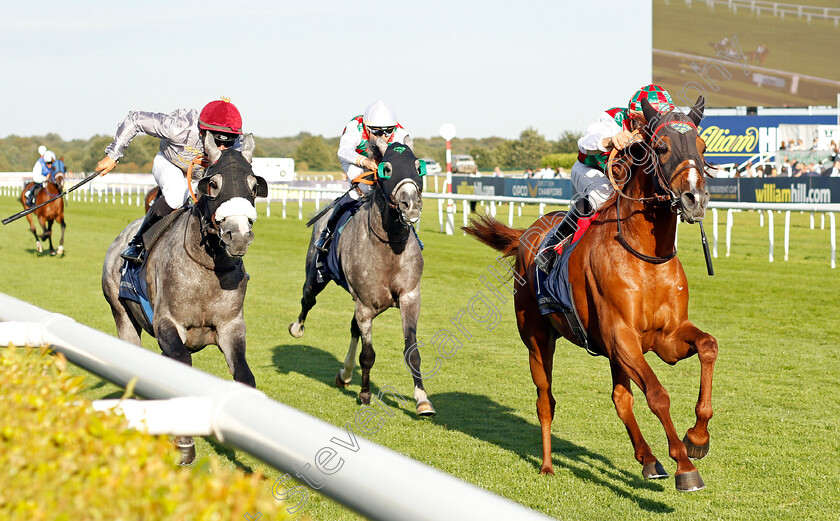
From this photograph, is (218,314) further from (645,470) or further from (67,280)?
(67,280)

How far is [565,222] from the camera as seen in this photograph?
496 cm

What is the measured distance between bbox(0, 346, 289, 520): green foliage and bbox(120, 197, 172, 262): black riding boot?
3.81 metres

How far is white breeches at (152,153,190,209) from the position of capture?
522cm

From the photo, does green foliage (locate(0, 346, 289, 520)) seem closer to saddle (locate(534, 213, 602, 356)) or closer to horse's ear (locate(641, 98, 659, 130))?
horse's ear (locate(641, 98, 659, 130))

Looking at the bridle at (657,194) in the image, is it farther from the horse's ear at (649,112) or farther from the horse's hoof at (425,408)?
the horse's hoof at (425,408)

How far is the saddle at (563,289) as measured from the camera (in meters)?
4.59

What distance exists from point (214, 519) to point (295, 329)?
22.8 feet

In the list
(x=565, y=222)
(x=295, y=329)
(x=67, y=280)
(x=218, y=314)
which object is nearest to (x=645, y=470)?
(x=565, y=222)

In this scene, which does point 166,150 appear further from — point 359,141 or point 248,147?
point 359,141

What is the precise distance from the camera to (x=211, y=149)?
4512 millimetres

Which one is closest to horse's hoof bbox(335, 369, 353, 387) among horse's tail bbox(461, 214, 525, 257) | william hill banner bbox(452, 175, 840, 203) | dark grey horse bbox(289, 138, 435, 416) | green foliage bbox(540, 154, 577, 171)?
dark grey horse bbox(289, 138, 435, 416)

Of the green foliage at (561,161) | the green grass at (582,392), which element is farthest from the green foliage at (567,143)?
the green grass at (582,392)

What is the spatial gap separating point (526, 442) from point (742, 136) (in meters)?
28.8

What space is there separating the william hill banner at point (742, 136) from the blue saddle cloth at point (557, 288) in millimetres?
28204
